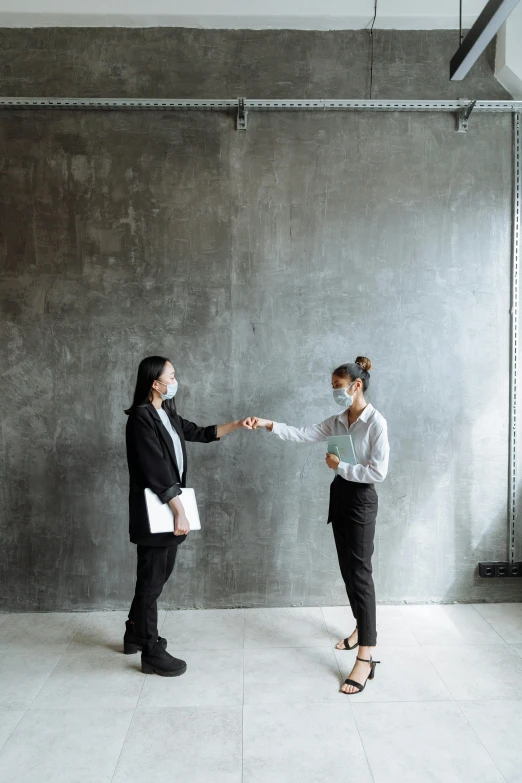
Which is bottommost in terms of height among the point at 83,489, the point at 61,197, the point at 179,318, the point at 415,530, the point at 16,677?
the point at 16,677

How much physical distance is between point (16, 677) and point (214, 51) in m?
3.86

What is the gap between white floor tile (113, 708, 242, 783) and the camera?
2.41 metres

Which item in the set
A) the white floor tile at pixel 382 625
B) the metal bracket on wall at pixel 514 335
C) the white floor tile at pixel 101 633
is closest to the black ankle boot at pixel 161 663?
the white floor tile at pixel 101 633

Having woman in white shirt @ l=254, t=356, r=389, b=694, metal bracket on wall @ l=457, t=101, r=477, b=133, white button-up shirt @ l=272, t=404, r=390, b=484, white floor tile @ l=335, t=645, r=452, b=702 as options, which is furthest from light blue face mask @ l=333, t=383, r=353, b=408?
metal bracket on wall @ l=457, t=101, r=477, b=133

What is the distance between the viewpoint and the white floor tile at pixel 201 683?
292 cm

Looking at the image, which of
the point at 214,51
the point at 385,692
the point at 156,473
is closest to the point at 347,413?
the point at 156,473

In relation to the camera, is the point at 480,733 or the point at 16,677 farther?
the point at 16,677

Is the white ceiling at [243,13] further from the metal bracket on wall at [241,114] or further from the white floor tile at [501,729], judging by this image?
the white floor tile at [501,729]

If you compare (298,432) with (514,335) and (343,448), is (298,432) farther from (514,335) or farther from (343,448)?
(514,335)

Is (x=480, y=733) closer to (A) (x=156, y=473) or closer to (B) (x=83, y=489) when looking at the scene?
(A) (x=156, y=473)

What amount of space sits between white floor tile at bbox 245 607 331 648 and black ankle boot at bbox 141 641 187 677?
1.53 feet

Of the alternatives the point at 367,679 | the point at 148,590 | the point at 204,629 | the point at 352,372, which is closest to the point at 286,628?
the point at 204,629

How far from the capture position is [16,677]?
124 inches

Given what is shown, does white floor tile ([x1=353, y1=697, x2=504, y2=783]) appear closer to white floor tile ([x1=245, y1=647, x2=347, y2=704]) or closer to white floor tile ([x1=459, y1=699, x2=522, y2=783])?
white floor tile ([x1=459, y1=699, x2=522, y2=783])
